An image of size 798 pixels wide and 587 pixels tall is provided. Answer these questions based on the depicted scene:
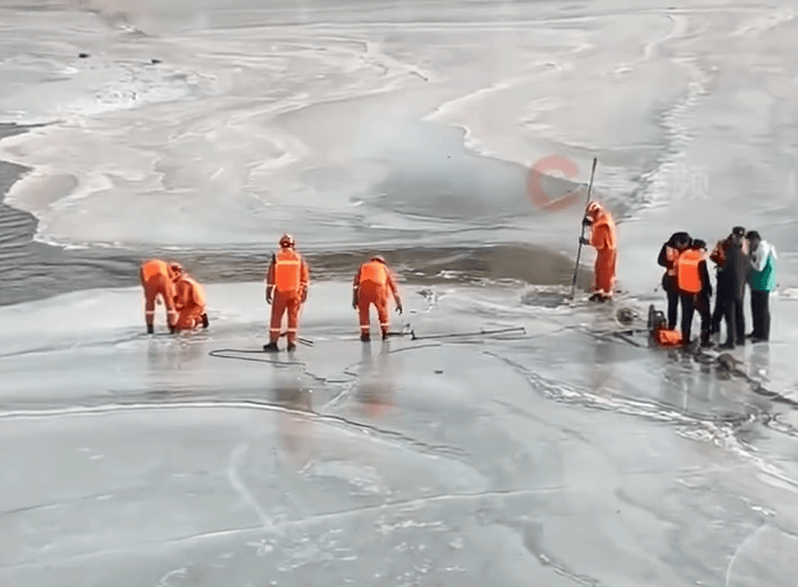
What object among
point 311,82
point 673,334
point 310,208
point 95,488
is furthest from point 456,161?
point 95,488

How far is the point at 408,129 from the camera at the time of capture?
16594mm

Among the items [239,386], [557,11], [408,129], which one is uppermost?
[557,11]

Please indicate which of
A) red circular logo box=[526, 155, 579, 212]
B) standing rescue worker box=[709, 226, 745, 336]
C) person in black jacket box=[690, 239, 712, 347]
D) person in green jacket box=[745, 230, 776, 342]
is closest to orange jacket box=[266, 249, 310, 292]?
person in black jacket box=[690, 239, 712, 347]

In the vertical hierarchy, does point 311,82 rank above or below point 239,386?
above

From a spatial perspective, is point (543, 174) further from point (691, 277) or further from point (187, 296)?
point (187, 296)

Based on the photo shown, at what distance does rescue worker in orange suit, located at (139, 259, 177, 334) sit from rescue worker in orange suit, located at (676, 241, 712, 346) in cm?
440

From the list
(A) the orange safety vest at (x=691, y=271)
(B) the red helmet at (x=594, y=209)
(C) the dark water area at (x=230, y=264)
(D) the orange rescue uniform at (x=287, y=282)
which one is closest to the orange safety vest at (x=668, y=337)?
(A) the orange safety vest at (x=691, y=271)

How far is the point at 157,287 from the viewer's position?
8.73 m

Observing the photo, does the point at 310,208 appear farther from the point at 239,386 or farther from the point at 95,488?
the point at 95,488

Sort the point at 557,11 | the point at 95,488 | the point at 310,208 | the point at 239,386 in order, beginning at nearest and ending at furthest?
the point at 95,488 → the point at 239,386 → the point at 310,208 → the point at 557,11

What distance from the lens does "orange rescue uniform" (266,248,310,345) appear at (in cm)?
797

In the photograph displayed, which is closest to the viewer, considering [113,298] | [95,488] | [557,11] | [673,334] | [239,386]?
[95,488]

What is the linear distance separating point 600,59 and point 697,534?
1491 cm

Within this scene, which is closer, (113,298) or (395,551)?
(395,551)
